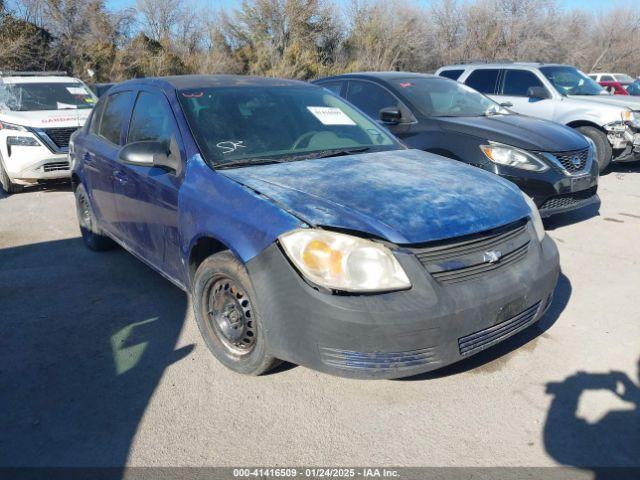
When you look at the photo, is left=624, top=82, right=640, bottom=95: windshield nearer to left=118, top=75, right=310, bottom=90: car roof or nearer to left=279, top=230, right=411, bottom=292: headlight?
left=118, top=75, right=310, bottom=90: car roof

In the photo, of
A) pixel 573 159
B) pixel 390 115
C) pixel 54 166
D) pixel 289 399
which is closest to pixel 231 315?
pixel 289 399

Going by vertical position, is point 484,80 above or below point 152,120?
below

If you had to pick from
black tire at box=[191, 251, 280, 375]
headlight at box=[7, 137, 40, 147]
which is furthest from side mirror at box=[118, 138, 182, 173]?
headlight at box=[7, 137, 40, 147]

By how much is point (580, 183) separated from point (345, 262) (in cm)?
395

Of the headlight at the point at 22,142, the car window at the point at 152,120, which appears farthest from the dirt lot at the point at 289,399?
the headlight at the point at 22,142

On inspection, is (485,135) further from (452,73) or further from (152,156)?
(452,73)

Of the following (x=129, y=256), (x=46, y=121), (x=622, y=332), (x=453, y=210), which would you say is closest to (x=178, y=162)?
(x=453, y=210)

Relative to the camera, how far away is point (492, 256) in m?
2.70

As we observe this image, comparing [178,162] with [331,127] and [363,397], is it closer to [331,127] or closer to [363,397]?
[331,127]

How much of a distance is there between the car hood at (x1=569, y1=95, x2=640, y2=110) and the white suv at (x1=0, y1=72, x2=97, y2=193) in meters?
8.13

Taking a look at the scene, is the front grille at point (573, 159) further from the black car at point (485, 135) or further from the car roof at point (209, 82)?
the car roof at point (209, 82)

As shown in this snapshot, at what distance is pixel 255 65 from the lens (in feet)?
99.8

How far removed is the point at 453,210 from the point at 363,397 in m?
1.11

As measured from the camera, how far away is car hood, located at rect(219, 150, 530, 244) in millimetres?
2586
